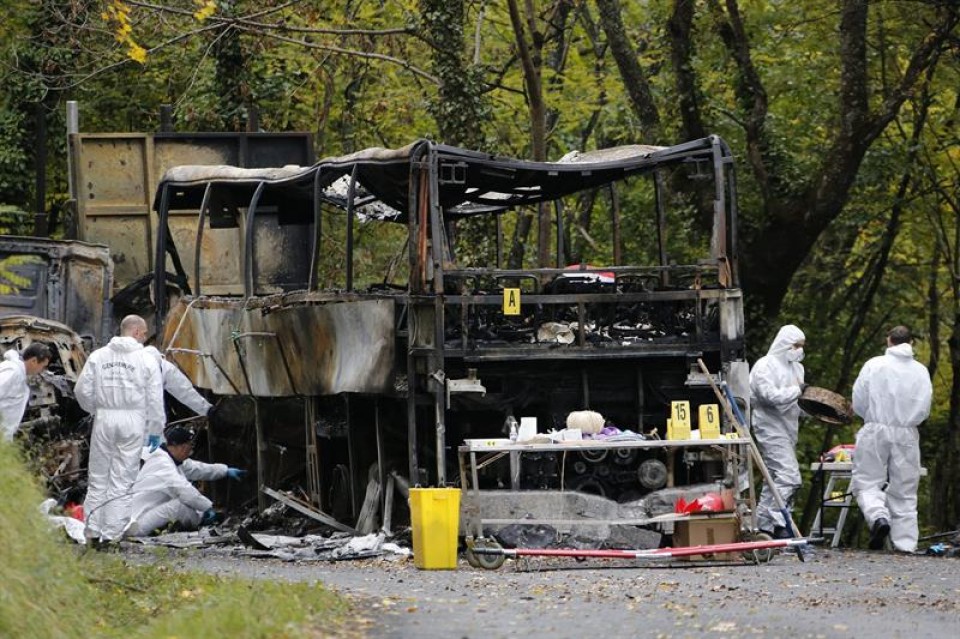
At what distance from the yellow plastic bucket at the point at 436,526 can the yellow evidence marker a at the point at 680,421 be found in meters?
1.95

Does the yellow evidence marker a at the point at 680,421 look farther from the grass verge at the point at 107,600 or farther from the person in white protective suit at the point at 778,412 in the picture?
the grass verge at the point at 107,600

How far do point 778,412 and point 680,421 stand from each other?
7.47 ft

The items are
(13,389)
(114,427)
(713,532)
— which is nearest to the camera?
(713,532)

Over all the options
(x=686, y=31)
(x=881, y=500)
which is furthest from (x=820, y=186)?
(x=881, y=500)

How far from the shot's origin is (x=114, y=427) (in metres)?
14.5

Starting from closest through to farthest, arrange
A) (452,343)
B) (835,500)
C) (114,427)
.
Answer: (114,427), (452,343), (835,500)

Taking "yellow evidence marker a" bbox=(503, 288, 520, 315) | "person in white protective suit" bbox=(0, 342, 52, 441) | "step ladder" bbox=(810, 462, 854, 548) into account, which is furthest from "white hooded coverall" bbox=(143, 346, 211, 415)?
"step ladder" bbox=(810, 462, 854, 548)

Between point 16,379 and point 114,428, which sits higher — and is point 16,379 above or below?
above

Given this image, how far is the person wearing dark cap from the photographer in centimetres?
1600

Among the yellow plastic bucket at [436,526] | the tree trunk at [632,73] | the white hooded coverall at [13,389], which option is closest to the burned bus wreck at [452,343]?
the yellow plastic bucket at [436,526]

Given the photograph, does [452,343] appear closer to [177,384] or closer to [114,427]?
[177,384]

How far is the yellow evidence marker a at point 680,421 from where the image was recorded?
46.0 feet

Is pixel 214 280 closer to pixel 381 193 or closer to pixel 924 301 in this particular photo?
pixel 381 193

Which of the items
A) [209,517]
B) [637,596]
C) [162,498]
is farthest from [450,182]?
[637,596]
